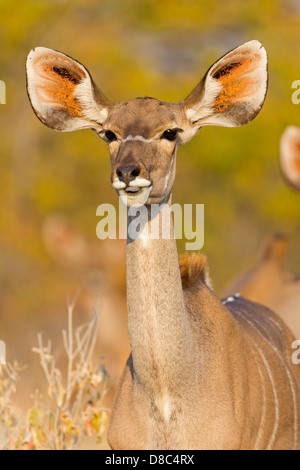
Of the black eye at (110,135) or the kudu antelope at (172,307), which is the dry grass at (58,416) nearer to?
the kudu antelope at (172,307)

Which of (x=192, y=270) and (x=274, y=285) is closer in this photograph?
(x=192, y=270)

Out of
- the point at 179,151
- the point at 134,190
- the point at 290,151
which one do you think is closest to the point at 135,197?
the point at 134,190

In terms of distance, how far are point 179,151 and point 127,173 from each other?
14235mm

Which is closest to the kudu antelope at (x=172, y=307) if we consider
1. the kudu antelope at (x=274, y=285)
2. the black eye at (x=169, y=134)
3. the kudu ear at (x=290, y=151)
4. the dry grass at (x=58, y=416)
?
the black eye at (x=169, y=134)

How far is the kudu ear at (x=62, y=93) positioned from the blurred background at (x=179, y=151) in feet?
40.7

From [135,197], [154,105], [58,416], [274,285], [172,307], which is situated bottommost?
[58,416]

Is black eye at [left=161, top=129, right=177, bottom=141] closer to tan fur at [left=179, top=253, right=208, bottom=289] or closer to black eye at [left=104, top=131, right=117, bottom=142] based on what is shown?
black eye at [left=104, top=131, right=117, bottom=142]

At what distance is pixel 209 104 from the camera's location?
3.88 metres

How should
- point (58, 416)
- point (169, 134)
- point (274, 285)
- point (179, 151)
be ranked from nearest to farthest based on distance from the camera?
point (169, 134) < point (58, 416) < point (274, 285) < point (179, 151)

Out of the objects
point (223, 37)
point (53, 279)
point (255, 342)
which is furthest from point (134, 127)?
point (223, 37)

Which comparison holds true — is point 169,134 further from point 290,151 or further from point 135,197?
point 290,151

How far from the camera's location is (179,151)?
17.5 meters

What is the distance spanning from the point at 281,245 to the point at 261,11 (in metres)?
14.5

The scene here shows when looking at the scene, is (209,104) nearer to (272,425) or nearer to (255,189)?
(272,425)
